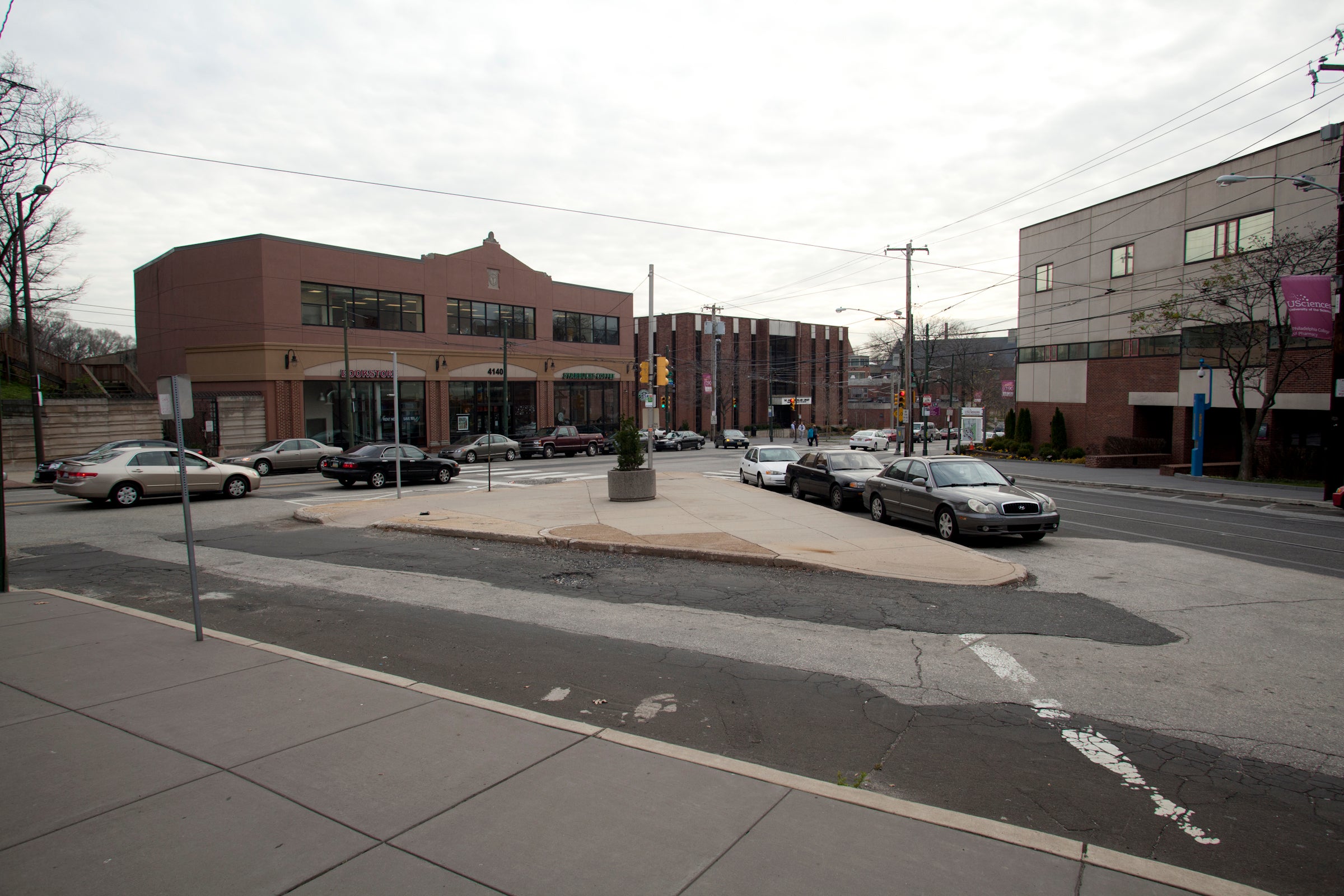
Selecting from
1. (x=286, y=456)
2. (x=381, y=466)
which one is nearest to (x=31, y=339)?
(x=286, y=456)

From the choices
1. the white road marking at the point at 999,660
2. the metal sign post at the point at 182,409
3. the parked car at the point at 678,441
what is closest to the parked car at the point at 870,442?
the parked car at the point at 678,441

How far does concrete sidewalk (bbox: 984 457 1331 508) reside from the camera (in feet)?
70.8

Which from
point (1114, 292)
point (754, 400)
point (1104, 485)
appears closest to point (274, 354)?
point (1104, 485)

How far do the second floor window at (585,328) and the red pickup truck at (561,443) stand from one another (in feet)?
31.2

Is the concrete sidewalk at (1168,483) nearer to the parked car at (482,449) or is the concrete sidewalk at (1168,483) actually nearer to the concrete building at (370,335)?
the parked car at (482,449)

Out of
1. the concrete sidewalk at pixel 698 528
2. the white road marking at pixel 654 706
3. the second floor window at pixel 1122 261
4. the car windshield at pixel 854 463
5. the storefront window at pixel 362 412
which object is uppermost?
the second floor window at pixel 1122 261

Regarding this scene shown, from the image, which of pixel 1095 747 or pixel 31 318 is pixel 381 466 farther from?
pixel 1095 747

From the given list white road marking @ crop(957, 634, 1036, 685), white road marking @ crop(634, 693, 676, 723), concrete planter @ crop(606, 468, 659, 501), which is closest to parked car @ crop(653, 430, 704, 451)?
concrete planter @ crop(606, 468, 659, 501)

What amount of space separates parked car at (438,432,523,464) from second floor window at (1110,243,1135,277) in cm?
3066

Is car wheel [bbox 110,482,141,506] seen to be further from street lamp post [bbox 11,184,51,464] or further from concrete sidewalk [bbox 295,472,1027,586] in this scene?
street lamp post [bbox 11,184,51,464]

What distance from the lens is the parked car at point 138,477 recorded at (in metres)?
17.6

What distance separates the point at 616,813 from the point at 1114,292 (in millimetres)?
39526

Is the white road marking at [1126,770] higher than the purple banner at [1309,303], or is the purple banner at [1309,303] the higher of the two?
the purple banner at [1309,303]

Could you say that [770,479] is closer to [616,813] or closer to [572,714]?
[572,714]
